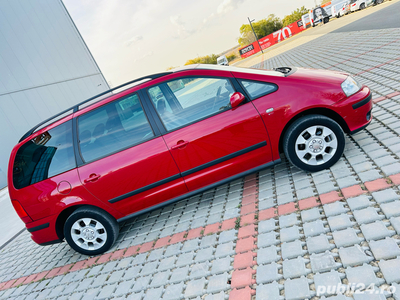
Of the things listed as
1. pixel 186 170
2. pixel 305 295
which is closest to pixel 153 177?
pixel 186 170

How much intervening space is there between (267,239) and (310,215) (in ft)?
1.60

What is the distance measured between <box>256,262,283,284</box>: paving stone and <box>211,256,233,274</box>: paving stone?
0.97 ft

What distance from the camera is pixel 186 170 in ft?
11.0

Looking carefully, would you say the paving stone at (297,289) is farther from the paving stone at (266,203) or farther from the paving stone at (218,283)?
the paving stone at (266,203)

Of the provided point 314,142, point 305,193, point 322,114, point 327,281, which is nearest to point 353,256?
point 327,281

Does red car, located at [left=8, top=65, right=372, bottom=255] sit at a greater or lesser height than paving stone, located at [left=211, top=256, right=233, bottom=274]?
greater

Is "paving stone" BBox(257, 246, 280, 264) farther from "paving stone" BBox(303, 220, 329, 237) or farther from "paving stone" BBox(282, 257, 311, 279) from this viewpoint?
"paving stone" BBox(303, 220, 329, 237)

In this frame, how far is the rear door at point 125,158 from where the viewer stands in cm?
331

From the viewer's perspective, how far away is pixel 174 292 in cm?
249

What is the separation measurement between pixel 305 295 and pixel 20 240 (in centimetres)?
590

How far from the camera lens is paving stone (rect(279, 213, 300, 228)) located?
268 centimetres

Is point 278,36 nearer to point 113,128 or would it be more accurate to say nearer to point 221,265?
point 113,128

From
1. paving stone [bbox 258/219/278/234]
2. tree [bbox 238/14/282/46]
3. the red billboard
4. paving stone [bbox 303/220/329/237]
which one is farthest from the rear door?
tree [bbox 238/14/282/46]

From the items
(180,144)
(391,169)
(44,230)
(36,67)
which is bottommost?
(391,169)
